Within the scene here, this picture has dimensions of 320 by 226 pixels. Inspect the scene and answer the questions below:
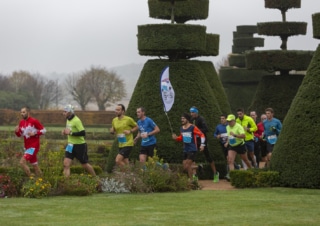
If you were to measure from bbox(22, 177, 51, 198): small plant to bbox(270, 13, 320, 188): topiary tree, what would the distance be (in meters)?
5.15

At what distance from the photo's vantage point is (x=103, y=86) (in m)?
119

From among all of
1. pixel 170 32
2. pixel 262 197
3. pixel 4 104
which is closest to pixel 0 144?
pixel 170 32

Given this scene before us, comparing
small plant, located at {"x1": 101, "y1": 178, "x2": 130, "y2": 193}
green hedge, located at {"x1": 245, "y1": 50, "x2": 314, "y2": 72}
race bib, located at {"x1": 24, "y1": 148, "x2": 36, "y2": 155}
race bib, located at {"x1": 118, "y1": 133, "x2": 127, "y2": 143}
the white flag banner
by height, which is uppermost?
green hedge, located at {"x1": 245, "y1": 50, "x2": 314, "y2": 72}

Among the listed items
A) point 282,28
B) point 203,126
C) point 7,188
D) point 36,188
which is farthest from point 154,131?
point 282,28

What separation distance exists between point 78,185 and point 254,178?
403 centimetres

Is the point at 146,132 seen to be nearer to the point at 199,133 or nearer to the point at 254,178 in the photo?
the point at 199,133

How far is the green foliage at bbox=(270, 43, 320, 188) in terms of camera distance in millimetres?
18328

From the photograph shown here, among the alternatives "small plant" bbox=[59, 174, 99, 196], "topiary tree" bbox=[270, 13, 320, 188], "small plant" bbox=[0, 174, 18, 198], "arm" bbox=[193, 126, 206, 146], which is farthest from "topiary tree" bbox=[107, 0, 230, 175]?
"small plant" bbox=[0, 174, 18, 198]

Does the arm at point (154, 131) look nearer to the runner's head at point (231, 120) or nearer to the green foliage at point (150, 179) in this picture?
the green foliage at point (150, 179)

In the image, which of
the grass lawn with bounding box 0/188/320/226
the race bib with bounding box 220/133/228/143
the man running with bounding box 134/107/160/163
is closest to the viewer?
the grass lawn with bounding box 0/188/320/226

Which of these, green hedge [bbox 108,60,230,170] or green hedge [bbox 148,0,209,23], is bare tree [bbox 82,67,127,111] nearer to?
green hedge [bbox 148,0,209,23]

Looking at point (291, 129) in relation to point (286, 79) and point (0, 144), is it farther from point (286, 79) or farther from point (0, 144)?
point (286, 79)

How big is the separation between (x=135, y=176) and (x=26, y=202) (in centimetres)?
286

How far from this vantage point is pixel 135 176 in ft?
59.4
